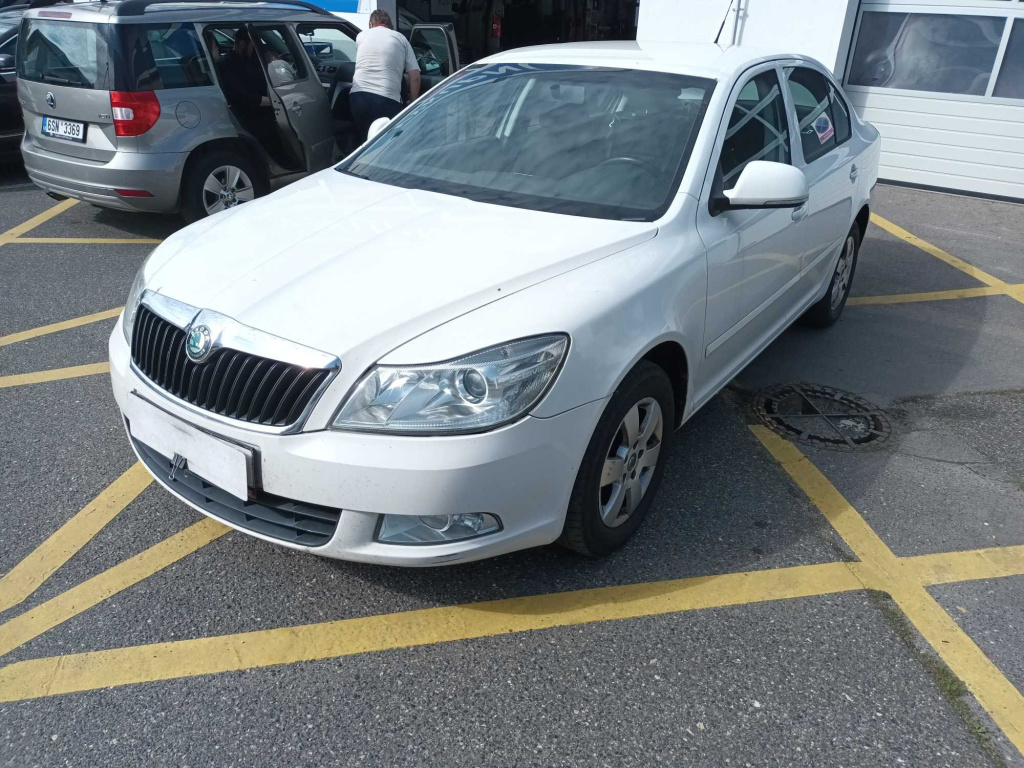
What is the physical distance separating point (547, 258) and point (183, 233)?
4.79 ft

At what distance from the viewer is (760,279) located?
3.56m

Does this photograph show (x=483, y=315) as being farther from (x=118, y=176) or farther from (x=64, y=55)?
(x=64, y=55)

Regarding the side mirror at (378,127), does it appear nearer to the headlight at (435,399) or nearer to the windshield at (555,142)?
the windshield at (555,142)

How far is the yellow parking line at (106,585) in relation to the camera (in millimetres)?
2562

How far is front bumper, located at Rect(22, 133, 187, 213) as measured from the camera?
5.91 metres

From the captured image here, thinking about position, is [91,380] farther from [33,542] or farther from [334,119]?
[334,119]

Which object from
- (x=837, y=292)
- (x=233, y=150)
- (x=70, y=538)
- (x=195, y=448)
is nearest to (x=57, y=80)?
(x=233, y=150)

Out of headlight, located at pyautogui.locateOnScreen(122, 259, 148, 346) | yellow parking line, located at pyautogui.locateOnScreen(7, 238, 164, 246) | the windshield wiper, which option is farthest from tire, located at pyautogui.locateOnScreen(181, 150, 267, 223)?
headlight, located at pyautogui.locateOnScreen(122, 259, 148, 346)

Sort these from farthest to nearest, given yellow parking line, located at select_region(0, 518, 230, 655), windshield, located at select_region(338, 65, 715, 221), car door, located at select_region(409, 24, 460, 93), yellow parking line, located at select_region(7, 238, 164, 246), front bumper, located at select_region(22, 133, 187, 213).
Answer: car door, located at select_region(409, 24, 460, 93), yellow parking line, located at select_region(7, 238, 164, 246), front bumper, located at select_region(22, 133, 187, 213), windshield, located at select_region(338, 65, 715, 221), yellow parking line, located at select_region(0, 518, 230, 655)

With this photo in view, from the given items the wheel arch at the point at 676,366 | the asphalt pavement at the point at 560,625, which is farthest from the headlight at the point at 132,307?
the wheel arch at the point at 676,366

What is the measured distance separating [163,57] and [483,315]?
190 inches

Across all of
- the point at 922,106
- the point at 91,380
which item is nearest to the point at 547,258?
the point at 91,380

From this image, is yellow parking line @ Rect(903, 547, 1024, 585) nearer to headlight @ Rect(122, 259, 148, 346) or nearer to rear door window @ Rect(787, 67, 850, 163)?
rear door window @ Rect(787, 67, 850, 163)

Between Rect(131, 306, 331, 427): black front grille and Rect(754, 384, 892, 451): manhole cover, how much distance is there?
249 cm
